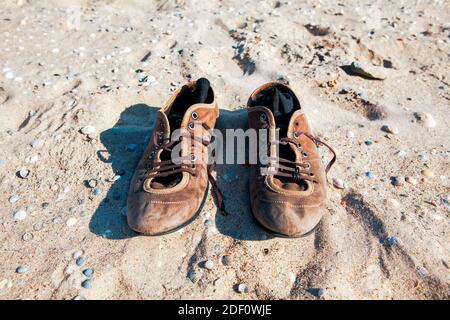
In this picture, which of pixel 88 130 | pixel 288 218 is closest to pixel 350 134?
pixel 288 218

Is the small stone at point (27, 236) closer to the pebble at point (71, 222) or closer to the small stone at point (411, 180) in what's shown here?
the pebble at point (71, 222)

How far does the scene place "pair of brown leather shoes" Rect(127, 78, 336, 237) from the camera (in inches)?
96.5

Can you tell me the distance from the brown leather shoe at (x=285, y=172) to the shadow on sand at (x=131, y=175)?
6.8 inches

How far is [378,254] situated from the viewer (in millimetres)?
2459

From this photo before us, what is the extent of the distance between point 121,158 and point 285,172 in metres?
1.41

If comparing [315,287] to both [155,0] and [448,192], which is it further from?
[155,0]

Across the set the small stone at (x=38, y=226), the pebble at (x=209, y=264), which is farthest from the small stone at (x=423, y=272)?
the small stone at (x=38, y=226)

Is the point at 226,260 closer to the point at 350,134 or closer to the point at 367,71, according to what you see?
the point at 350,134

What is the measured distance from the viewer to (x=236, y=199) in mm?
2908

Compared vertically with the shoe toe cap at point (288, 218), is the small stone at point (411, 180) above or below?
below

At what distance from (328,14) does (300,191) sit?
367 centimetres

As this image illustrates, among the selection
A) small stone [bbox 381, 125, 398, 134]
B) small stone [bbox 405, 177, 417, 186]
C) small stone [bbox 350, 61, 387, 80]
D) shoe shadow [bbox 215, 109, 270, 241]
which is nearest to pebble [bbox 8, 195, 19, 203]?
shoe shadow [bbox 215, 109, 270, 241]

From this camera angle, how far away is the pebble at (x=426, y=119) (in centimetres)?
358
